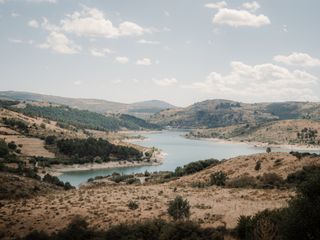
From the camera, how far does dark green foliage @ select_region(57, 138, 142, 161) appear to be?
17688 centimetres

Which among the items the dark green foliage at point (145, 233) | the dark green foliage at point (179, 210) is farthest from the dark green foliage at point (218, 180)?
the dark green foliage at point (145, 233)

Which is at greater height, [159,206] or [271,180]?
[271,180]

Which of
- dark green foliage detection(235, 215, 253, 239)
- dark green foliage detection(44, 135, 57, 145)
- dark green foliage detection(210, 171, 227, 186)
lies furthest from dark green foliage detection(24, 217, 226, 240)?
dark green foliage detection(44, 135, 57, 145)

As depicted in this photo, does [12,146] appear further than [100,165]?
No

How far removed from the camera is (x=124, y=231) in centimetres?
2675

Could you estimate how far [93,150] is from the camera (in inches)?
7180

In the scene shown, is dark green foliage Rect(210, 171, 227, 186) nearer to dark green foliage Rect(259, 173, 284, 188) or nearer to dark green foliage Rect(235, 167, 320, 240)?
dark green foliage Rect(259, 173, 284, 188)

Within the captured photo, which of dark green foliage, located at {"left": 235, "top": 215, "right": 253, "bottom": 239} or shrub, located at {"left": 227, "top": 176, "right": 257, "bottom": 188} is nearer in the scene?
dark green foliage, located at {"left": 235, "top": 215, "right": 253, "bottom": 239}

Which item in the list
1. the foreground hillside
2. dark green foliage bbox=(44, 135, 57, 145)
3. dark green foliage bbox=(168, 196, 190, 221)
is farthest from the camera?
dark green foliage bbox=(44, 135, 57, 145)

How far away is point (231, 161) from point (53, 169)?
3835 inches

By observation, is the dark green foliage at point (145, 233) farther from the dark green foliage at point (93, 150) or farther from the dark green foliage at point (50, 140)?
the dark green foliage at point (50, 140)

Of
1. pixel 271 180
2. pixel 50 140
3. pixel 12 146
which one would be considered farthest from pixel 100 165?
pixel 271 180

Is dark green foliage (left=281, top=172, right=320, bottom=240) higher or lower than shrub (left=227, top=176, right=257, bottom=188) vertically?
higher

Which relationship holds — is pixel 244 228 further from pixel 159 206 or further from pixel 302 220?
pixel 159 206
